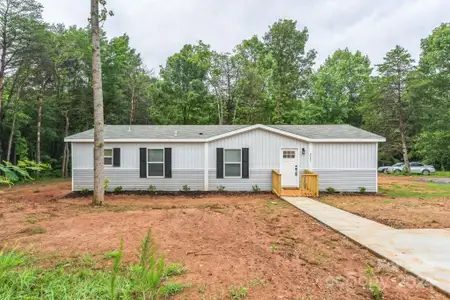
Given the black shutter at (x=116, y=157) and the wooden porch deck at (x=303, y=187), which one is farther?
the black shutter at (x=116, y=157)

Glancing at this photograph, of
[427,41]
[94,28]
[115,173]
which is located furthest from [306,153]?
[427,41]

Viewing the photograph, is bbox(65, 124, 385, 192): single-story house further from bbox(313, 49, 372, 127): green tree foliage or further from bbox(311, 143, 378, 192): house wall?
bbox(313, 49, 372, 127): green tree foliage

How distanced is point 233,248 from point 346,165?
902cm

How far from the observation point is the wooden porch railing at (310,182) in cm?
1067

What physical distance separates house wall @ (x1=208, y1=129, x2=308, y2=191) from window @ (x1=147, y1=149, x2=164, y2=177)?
2216 mm

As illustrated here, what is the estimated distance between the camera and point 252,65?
2570 centimetres

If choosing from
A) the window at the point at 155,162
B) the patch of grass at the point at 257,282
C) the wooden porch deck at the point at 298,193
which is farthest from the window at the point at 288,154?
the patch of grass at the point at 257,282

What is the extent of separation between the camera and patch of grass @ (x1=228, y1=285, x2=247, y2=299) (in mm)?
2836

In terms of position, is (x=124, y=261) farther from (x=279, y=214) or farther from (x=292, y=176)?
(x=292, y=176)

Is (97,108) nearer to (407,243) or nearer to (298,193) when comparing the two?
(298,193)

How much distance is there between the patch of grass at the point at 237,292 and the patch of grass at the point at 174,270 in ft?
2.44

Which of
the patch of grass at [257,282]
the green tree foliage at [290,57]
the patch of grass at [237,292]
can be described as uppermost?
the green tree foliage at [290,57]

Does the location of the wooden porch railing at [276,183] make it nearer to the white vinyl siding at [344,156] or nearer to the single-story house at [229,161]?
the single-story house at [229,161]

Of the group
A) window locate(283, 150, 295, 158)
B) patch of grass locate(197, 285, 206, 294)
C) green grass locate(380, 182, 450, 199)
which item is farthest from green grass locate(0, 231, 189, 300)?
green grass locate(380, 182, 450, 199)
